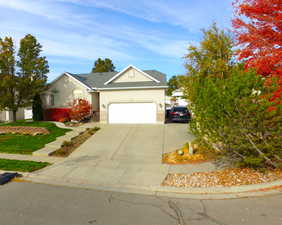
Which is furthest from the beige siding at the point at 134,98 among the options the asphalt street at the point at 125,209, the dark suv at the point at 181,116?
the asphalt street at the point at 125,209

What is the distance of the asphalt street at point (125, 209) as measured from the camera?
357 cm

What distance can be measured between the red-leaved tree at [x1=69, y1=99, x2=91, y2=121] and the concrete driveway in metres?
5.16

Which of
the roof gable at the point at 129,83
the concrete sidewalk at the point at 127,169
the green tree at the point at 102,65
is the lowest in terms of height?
the concrete sidewalk at the point at 127,169

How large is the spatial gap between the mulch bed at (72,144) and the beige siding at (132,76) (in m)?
6.77

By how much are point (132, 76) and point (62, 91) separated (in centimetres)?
777

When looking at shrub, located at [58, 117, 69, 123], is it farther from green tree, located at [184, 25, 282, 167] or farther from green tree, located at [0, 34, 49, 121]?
green tree, located at [184, 25, 282, 167]

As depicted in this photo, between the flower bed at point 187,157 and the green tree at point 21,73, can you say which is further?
the green tree at point 21,73

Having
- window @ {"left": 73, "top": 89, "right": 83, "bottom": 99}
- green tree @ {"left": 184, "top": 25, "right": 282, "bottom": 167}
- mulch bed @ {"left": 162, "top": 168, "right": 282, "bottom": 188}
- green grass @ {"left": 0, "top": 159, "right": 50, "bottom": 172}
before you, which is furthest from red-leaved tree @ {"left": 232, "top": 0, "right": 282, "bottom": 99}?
window @ {"left": 73, "top": 89, "right": 83, "bottom": 99}

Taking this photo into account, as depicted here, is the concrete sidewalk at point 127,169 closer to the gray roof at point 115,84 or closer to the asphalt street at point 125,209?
the asphalt street at point 125,209

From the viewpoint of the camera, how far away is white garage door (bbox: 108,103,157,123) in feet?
51.8

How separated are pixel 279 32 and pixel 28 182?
8.98m

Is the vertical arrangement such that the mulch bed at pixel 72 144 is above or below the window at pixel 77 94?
below

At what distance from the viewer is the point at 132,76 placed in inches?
683

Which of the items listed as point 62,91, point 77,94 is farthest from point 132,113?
point 62,91
